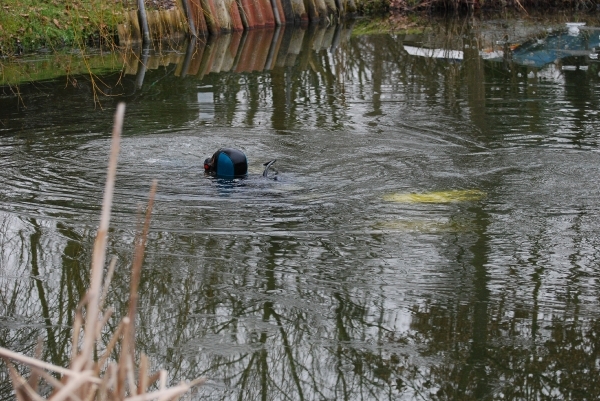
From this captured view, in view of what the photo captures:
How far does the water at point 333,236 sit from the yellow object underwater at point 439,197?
4 centimetres

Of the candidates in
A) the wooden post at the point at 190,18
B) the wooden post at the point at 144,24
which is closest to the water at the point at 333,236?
the wooden post at the point at 144,24

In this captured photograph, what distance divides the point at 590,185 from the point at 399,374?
415cm

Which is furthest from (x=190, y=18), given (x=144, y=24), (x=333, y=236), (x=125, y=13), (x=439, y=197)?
(x=333, y=236)

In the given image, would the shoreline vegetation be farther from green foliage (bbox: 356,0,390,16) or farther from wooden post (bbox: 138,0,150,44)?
wooden post (bbox: 138,0,150,44)

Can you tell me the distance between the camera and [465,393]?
444 centimetres

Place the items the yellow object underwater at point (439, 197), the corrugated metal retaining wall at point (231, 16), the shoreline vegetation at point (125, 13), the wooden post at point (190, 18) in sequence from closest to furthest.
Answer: the yellow object underwater at point (439, 197) < the shoreline vegetation at point (125, 13) < the corrugated metal retaining wall at point (231, 16) < the wooden post at point (190, 18)

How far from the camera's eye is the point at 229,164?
8164 millimetres

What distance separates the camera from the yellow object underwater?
7.66 meters

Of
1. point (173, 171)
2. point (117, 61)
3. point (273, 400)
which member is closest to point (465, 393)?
point (273, 400)

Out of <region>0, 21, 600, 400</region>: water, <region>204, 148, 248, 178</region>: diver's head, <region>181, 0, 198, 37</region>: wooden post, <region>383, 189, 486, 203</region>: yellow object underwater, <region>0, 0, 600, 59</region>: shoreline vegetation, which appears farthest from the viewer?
<region>181, 0, 198, 37</region>: wooden post

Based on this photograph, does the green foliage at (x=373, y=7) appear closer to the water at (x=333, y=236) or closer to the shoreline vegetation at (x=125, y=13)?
the shoreline vegetation at (x=125, y=13)

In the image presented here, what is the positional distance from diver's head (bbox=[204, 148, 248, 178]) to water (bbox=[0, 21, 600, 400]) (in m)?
0.13

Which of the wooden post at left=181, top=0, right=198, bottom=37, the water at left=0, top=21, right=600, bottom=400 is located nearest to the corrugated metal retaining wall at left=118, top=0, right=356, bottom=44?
the wooden post at left=181, top=0, right=198, bottom=37

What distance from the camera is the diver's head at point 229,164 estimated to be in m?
8.15
